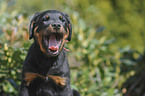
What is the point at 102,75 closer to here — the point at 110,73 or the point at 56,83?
the point at 110,73

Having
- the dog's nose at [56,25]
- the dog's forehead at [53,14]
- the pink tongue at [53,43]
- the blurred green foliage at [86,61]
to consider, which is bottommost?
the blurred green foliage at [86,61]

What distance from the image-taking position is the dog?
8.15 feet

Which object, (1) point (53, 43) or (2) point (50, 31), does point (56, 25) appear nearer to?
(2) point (50, 31)

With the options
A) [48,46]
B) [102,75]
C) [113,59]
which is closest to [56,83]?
[48,46]

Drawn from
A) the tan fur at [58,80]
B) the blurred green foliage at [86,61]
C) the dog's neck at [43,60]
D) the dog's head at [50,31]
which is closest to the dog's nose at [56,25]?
the dog's head at [50,31]

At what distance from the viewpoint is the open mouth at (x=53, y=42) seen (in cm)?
245

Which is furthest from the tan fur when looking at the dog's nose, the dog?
the dog's nose

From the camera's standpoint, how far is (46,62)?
8.76 ft

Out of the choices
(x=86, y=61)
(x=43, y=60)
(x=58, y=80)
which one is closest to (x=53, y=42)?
(x=43, y=60)

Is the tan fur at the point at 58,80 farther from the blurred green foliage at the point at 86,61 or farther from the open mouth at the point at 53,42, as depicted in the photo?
the blurred green foliage at the point at 86,61

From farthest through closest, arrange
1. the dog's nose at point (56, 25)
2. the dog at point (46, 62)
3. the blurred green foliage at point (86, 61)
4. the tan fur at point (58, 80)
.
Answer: the blurred green foliage at point (86, 61) → the tan fur at point (58, 80) → the dog at point (46, 62) → the dog's nose at point (56, 25)

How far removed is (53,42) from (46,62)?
0.29 metres

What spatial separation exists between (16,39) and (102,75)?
1.55 metres

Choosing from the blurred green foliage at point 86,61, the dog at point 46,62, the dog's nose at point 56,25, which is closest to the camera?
the dog's nose at point 56,25
